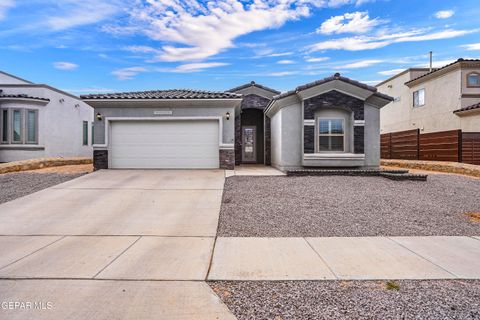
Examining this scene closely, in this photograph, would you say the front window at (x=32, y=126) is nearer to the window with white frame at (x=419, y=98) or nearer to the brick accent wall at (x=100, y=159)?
the brick accent wall at (x=100, y=159)

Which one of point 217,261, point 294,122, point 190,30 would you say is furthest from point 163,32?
point 217,261

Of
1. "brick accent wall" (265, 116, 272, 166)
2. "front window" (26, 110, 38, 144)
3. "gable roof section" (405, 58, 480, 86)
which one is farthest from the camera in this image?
"gable roof section" (405, 58, 480, 86)

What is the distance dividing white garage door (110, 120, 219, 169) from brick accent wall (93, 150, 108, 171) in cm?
32

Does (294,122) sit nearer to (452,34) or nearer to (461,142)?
(461,142)

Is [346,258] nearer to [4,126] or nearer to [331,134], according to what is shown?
[331,134]

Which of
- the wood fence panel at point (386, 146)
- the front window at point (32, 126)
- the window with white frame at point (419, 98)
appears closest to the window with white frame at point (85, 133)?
the front window at point (32, 126)

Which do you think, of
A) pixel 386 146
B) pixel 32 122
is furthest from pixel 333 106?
pixel 32 122

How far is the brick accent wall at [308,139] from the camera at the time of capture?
13356 millimetres

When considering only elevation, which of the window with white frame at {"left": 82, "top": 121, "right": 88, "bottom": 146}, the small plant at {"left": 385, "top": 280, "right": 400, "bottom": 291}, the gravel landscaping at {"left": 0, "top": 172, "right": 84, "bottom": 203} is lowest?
the small plant at {"left": 385, "top": 280, "right": 400, "bottom": 291}

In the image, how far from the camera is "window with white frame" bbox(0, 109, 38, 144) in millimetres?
17906

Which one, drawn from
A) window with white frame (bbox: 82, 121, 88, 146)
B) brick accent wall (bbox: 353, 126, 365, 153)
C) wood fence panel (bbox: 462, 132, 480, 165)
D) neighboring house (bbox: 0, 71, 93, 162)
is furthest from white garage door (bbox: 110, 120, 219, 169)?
wood fence panel (bbox: 462, 132, 480, 165)

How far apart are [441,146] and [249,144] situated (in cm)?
1174

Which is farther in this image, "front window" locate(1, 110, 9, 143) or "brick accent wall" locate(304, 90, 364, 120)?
"front window" locate(1, 110, 9, 143)

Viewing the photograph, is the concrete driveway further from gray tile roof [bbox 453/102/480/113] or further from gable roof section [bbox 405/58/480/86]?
gable roof section [bbox 405/58/480/86]
